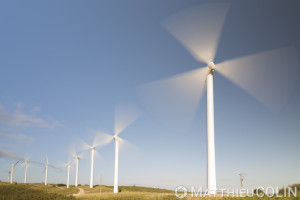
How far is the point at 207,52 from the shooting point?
118 feet

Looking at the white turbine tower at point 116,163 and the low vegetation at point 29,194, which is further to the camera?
the white turbine tower at point 116,163

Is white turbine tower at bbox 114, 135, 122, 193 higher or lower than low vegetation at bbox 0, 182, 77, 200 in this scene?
higher

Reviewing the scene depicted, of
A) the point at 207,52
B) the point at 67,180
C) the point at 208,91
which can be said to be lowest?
the point at 67,180

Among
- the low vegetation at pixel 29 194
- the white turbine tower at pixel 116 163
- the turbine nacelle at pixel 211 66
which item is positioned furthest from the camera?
the white turbine tower at pixel 116 163

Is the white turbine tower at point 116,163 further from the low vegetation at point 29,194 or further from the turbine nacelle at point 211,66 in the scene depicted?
the turbine nacelle at point 211,66

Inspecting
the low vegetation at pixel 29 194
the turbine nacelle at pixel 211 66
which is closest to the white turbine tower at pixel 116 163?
the low vegetation at pixel 29 194

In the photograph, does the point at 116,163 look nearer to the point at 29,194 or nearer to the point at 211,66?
the point at 29,194

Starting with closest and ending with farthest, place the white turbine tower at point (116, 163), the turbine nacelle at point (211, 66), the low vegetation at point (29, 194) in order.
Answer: the turbine nacelle at point (211, 66) < the low vegetation at point (29, 194) < the white turbine tower at point (116, 163)

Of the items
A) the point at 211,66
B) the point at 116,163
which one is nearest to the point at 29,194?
the point at 116,163

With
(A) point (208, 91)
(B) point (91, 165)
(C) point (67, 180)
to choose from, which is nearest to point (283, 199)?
(A) point (208, 91)

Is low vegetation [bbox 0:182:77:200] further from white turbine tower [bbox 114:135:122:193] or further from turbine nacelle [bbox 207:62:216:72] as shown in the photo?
turbine nacelle [bbox 207:62:216:72]

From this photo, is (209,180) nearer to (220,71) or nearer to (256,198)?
(256,198)

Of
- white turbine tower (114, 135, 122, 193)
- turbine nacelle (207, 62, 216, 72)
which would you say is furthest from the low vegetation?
turbine nacelle (207, 62, 216, 72)

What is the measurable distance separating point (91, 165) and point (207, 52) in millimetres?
78349
